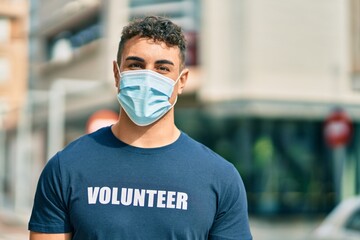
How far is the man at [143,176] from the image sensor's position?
1.95m

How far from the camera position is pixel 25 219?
1939 centimetres

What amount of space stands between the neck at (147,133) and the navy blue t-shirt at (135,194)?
0.02 m

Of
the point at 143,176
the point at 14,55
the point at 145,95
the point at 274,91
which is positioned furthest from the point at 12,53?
the point at 143,176

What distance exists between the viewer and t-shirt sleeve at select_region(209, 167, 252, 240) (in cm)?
204

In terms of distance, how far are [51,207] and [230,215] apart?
55cm

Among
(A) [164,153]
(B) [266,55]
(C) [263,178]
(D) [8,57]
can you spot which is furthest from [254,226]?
(D) [8,57]

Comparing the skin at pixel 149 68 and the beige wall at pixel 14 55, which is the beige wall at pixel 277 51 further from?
the beige wall at pixel 14 55

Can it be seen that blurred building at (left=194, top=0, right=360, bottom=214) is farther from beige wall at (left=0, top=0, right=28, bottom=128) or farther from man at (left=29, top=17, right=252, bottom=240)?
beige wall at (left=0, top=0, right=28, bottom=128)

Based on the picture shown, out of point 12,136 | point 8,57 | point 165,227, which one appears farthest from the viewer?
point 8,57

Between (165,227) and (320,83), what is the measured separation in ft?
64.5

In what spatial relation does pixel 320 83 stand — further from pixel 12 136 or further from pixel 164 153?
pixel 12 136

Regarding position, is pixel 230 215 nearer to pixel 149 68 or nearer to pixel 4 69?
pixel 149 68

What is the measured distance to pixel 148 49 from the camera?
1994 millimetres

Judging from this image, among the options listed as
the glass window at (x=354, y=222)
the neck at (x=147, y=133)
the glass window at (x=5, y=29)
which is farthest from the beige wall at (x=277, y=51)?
the glass window at (x=5, y=29)
